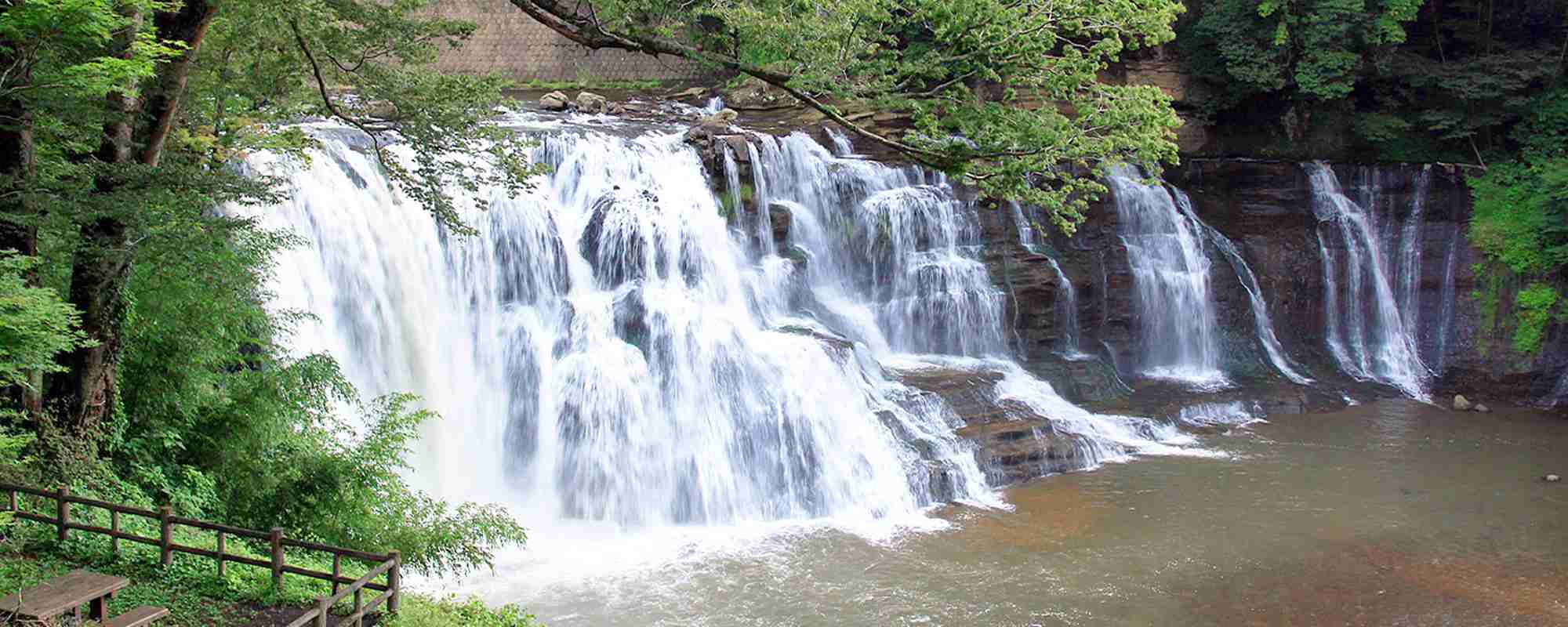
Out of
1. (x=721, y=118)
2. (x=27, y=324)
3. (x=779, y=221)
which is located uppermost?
(x=721, y=118)

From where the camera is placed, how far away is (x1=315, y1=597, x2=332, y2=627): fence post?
704cm

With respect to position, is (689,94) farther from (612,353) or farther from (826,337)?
(612,353)

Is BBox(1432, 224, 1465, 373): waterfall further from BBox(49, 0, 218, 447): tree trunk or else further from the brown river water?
BBox(49, 0, 218, 447): tree trunk

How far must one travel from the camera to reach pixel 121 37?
7836mm

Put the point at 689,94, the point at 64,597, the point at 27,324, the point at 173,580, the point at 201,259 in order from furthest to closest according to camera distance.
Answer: the point at 689,94 < the point at 201,259 < the point at 173,580 < the point at 64,597 < the point at 27,324

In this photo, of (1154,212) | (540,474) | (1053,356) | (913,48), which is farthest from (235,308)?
(1154,212)

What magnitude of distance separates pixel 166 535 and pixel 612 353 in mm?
6999

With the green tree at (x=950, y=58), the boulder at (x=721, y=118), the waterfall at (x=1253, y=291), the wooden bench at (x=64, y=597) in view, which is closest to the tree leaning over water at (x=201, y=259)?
the wooden bench at (x=64, y=597)

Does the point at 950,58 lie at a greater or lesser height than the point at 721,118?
lesser

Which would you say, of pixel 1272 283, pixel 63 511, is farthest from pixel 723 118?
pixel 63 511

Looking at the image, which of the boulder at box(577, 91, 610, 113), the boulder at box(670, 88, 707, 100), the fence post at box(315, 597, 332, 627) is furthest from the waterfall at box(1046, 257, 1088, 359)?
the fence post at box(315, 597, 332, 627)

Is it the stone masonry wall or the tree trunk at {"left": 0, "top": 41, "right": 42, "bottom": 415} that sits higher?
the stone masonry wall

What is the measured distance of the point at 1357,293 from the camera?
20641mm

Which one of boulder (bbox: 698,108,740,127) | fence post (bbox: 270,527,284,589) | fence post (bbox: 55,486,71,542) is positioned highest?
boulder (bbox: 698,108,740,127)
